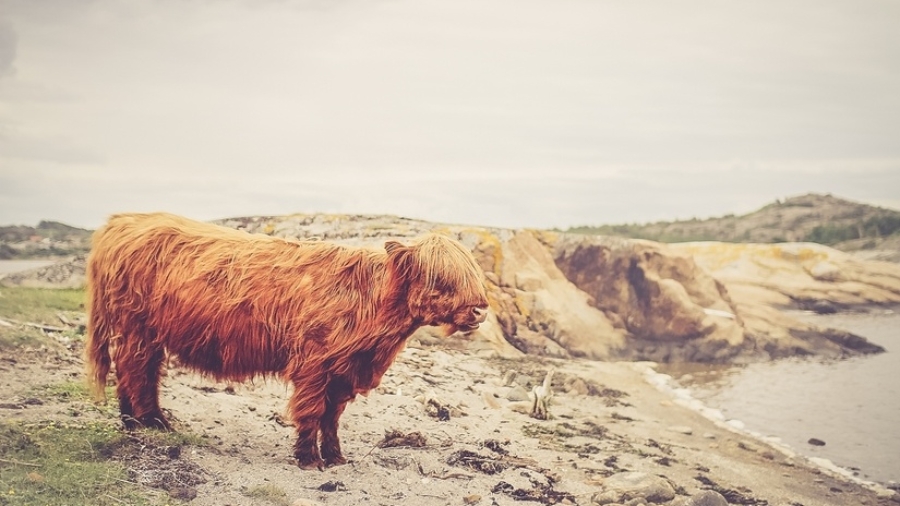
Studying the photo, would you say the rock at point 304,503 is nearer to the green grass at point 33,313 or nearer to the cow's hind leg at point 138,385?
the cow's hind leg at point 138,385

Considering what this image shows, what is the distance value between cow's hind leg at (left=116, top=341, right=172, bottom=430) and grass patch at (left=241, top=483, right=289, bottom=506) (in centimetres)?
135

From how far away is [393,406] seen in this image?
345 inches

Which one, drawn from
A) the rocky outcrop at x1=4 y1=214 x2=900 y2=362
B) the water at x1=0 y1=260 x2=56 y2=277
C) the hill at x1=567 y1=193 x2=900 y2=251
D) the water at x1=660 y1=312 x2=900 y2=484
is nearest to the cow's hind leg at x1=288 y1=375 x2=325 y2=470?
the rocky outcrop at x1=4 y1=214 x2=900 y2=362

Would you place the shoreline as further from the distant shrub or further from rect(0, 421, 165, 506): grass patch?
the distant shrub

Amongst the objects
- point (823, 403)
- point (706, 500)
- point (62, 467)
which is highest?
point (62, 467)

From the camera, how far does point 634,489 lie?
730cm

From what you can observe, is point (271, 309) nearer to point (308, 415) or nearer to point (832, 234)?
point (308, 415)

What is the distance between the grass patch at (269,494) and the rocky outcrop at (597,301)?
737cm

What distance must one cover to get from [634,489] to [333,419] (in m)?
2.89

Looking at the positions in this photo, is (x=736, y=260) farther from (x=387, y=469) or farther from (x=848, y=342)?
(x=387, y=469)

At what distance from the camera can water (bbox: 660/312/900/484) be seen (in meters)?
11.6

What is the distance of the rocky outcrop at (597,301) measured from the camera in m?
15.3

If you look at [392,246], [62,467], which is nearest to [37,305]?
[62,467]

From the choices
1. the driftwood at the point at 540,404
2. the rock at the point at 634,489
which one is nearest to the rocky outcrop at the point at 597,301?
the driftwood at the point at 540,404
